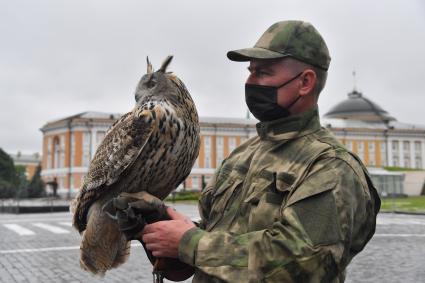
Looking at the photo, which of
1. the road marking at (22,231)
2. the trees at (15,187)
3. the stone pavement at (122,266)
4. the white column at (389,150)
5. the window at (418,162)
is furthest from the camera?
the window at (418,162)

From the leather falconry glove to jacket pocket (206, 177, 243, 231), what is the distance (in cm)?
23

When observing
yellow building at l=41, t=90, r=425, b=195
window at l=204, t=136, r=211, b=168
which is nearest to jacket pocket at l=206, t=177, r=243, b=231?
yellow building at l=41, t=90, r=425, b=195

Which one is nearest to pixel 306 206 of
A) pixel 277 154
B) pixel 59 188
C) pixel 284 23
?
pixel 277 154

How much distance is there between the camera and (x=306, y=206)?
5.65 ft

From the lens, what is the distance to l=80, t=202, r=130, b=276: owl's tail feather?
2266 mm

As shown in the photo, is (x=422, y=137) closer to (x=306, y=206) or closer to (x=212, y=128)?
(x=212, y=128)

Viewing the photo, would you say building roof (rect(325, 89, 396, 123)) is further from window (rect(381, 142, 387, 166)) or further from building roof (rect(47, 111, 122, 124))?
building roof (rect(47, 111, 122, 124))

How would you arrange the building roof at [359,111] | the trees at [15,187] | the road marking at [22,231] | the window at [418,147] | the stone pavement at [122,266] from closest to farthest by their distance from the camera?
the stone pavement at [122,266] → the road marking at [22,231] → the trees at [15,187] → the window at [418,147] → the building roof at [359,111]

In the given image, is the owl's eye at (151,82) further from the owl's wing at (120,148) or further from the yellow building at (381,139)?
the yellow building at (381,139)

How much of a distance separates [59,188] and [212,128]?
1214 inches

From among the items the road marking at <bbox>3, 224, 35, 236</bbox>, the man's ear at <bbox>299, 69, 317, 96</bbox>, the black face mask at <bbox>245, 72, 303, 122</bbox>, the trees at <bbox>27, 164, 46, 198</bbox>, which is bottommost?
the trees at <bbox>27, 164, 46, 198</bbox>

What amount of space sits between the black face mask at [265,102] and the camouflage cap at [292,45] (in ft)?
0.45

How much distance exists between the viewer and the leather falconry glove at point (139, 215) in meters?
1.98

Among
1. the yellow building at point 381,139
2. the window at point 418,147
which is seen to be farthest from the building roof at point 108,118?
the window at point 418,147
